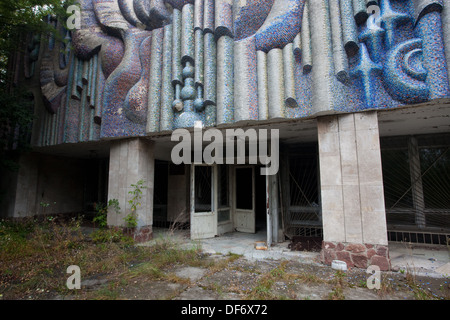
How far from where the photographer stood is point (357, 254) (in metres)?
3.86

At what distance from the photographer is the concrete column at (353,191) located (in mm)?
3789

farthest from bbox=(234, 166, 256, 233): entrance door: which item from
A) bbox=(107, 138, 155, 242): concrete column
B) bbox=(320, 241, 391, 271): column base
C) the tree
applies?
the tree

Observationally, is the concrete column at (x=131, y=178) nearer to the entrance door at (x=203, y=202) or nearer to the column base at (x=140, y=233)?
the column base at (x=140, y=233)

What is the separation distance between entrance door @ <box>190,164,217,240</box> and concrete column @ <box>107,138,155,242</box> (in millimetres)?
1120

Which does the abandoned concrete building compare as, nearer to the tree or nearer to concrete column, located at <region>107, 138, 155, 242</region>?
concrete column, located at <region>107, 138, 155, 242</region>

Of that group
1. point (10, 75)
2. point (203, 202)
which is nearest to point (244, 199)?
point (203, 202)

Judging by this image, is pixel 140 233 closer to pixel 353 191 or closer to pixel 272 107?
pixel 272 107

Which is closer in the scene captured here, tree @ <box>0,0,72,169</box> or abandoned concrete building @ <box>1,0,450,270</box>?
abandoned concrete building @ <box>1,0,450,270</box>

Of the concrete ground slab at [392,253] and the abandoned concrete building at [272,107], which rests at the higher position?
the abandoned concrete building at [272,107]

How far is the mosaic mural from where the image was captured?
369cm

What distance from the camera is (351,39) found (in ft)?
12.7

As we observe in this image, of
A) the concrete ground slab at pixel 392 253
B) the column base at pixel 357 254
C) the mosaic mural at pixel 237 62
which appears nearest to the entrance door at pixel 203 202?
the concrete ground slab at pixel 392 253

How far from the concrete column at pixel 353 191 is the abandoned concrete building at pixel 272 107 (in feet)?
0.06
